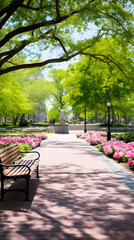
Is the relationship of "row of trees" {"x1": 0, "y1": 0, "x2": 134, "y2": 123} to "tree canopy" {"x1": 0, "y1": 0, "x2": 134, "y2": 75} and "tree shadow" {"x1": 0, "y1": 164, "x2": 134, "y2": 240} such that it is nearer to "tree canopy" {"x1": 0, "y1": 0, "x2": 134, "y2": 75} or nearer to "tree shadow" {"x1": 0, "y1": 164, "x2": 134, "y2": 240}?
"tree canopy" {"x1": 0, "y1": 0, "x2": 134, "y2": 75}

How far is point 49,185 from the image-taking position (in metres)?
6.16

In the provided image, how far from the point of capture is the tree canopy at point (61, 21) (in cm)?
1042

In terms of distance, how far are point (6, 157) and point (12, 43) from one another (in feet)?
31.0

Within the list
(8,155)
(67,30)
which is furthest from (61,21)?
(8,155)

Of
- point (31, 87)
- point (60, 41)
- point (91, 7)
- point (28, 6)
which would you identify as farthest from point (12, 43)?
point (31, 87)

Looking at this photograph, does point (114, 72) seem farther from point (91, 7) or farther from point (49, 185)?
point (49, 185)

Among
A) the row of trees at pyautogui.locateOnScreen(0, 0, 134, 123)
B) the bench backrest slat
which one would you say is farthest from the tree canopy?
the bench backrest slat

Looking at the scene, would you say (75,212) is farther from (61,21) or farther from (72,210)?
(61,21)

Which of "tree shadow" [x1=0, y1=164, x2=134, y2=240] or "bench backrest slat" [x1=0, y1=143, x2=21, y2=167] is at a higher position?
"bench backrest slat" [x1=0, y1=143, x2=21, y2=167]

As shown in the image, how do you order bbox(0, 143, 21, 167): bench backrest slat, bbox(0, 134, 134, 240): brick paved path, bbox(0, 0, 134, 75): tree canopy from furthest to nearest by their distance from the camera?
bbox(0, 0, 134, 75): tree canopy
bbox(0, 143, 21, 167): bench backrest slat
bbox(0, 134, 134, 240): brick paved path

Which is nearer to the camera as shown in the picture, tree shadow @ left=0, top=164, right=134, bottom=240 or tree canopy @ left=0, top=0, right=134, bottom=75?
tree shadow @ left=0, top=164, right=134, bottom=240

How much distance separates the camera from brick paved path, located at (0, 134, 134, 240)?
11.5ft

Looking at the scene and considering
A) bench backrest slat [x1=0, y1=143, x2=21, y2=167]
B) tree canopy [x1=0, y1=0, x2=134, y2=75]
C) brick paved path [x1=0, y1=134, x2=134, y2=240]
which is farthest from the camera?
tree canopy [x1=0, y1=0, x2=134, y2=75]

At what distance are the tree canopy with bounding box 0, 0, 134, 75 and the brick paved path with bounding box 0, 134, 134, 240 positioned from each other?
6.70 meters
